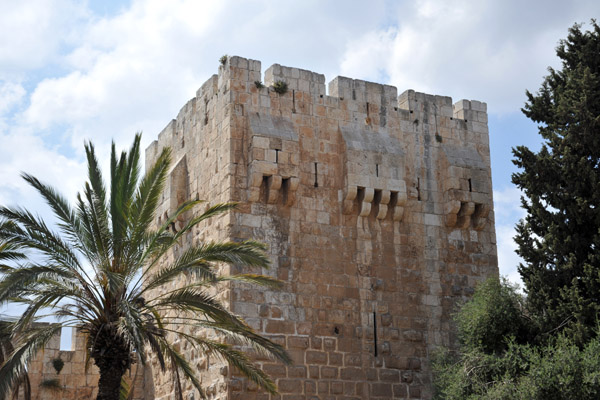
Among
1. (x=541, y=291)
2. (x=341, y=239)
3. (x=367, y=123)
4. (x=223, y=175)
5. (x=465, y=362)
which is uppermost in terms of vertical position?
(x=367, y=123)

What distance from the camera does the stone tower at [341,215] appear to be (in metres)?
14.1

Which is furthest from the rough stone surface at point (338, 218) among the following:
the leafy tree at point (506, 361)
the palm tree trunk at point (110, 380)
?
the palm tree trunk at point (110, 380)

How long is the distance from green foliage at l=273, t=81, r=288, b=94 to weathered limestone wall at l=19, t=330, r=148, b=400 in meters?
5.68

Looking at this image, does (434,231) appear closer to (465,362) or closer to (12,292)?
(465,362)

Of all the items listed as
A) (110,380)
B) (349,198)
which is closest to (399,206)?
(349,198)

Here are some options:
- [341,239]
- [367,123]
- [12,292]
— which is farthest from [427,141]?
[12,292]

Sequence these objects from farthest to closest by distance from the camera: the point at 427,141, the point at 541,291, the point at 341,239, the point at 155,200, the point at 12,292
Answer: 1. the point at 427,141
2. the point at 341,239
3. the point at 541,291
4. the point at 155,200
5. the point at 12,292

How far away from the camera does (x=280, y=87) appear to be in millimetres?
15047

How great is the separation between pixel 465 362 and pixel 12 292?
22.4 ft

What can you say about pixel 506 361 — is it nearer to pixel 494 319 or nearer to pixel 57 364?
pixel 494 319

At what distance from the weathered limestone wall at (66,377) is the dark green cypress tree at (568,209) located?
7160 mm

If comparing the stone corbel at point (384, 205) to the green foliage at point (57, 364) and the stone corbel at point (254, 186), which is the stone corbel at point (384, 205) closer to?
the stone corbel at point (254, 186)

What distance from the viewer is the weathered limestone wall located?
16516mm

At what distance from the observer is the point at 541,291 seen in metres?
13.8
